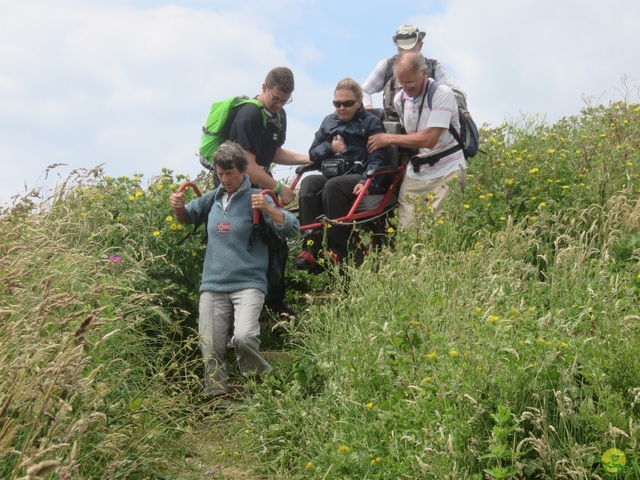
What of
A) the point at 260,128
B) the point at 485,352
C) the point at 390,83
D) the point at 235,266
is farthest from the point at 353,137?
the point at 485,352

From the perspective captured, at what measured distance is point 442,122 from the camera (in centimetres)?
843

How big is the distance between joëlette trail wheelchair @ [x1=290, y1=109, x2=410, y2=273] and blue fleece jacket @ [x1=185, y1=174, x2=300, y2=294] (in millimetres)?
1157

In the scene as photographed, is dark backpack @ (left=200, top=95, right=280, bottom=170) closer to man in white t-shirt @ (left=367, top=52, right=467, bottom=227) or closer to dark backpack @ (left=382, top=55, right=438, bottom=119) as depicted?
man in white t-shirt @ (left=367, top=52, right=467, bottom=227)

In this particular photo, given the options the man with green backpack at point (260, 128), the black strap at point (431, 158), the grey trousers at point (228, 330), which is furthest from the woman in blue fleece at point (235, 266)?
the black strap at point (431, 158)

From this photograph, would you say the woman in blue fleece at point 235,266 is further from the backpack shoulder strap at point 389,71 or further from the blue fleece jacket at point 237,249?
the backpack shoulder strap at point 389,71

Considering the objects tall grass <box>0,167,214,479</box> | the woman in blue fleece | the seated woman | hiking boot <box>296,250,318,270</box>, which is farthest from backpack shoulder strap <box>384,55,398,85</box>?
tall grass <box>0,167,214,479</box>

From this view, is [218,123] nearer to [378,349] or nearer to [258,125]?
[258,125]

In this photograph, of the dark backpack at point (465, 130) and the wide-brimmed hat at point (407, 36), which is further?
the wide-brimmed hat at point (407, 36)

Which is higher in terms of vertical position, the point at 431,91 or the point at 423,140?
the point at 431,91

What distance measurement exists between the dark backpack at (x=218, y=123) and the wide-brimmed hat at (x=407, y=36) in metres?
2.19

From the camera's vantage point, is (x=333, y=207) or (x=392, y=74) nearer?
(x=333, y=207)

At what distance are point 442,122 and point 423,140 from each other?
9.9 inches

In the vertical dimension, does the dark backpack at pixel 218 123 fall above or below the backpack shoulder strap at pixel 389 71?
below

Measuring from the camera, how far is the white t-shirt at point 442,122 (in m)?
8.46
